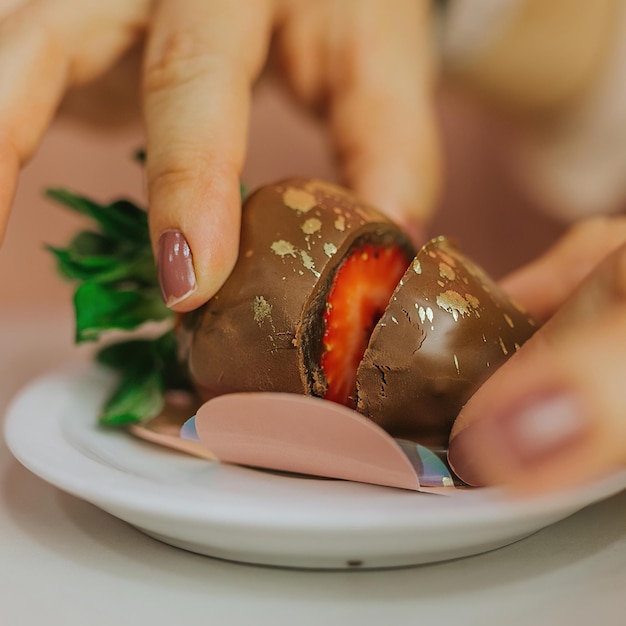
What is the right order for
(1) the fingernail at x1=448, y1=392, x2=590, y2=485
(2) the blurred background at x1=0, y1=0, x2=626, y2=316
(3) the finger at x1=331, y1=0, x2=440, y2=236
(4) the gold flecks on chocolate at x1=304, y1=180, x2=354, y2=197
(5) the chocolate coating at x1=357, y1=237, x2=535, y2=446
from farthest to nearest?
1. (2) the blurred background at x1=0, y1=0, x2=626, y2=316
2. (3) the finger at x1=331, y1=0, x2=440, y2=236
3. (4) the gold flecks on chocolate at x1=304, y1=180, x2=354, y2=197
4. (5) the chocolate coating at x1=357, y1=237, x2=535, y2=446
5. (1) the fingernail at x1=448, y1=392, x2=590, y2=485

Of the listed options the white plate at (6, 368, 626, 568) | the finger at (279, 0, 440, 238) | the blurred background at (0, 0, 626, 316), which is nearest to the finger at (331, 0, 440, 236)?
the finger at (279, 0, 440, 238)

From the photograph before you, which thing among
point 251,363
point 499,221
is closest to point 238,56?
point 251,363

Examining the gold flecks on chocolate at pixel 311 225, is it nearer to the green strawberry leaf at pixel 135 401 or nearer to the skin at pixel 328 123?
the skin at pixel 328 123

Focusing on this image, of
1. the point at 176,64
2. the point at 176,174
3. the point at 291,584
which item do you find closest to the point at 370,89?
the point at 176,64

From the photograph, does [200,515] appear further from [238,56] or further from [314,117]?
[314,117]

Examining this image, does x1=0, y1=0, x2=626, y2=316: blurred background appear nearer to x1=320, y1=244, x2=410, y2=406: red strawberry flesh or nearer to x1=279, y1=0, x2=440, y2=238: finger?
x1=279, y1=0, x2=440, y2=238: finger

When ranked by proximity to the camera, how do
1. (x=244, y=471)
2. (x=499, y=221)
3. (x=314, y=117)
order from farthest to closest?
(x=499, y=221)
(x=314, y=117)
(x=244, y=471)
